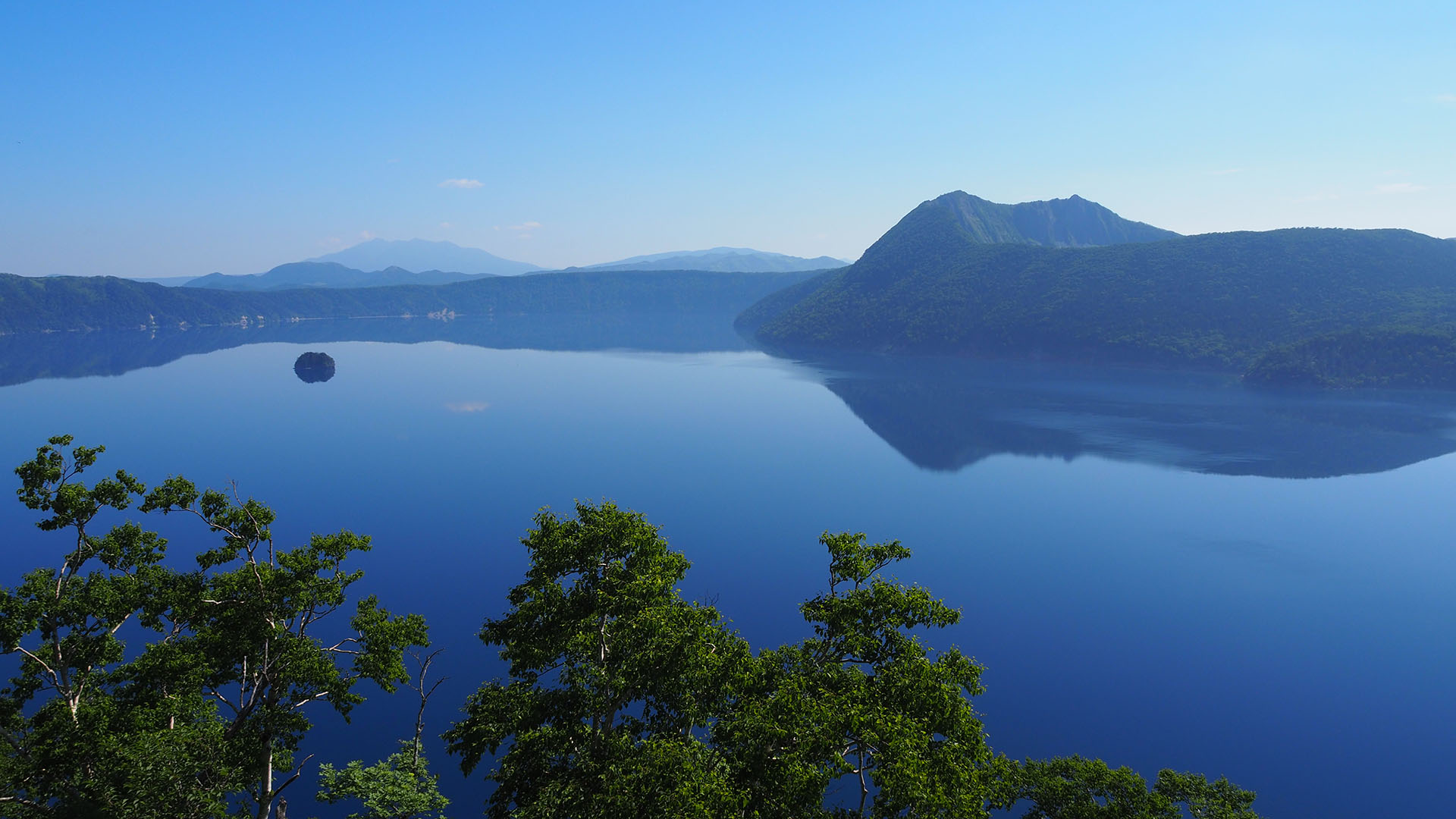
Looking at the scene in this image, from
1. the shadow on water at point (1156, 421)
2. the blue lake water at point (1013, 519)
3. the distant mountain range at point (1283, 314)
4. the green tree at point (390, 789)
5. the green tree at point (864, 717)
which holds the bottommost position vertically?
the blue lake water at point (1013, 519)

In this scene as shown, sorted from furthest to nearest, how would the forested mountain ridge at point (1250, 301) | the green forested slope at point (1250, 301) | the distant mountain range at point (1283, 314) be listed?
1. the green forested slope at point (1250, 301)
2. the forested mountain ridge at point (1250, 301)
3. the distant mountain range at point (1283, 314)

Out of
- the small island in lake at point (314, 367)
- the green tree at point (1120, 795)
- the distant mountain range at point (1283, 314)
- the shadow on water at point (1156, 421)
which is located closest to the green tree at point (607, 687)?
the green tree at point (1120, 795)

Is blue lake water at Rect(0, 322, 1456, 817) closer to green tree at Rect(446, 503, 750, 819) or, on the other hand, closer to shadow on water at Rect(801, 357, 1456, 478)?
shadow on water at Rect(801, 357, 1456, 478)

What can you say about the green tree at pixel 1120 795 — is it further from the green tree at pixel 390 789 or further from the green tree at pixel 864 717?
the green tree at pixel 390 789

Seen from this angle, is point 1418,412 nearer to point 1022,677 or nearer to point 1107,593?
point 1107,593

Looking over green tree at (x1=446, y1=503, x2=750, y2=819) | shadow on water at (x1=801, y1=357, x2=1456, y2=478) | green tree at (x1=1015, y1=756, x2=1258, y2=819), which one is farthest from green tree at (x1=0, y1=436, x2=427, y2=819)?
shadow on water at (x1=801, y1=357, x2=1456, y2=478)

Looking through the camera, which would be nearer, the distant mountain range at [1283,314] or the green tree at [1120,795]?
the green tree at [1120,795]
